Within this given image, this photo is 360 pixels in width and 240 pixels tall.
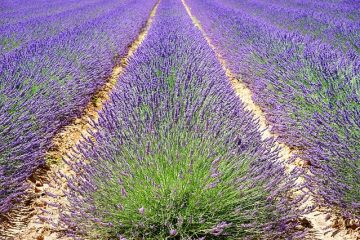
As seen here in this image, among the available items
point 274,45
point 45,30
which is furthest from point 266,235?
point 45,30

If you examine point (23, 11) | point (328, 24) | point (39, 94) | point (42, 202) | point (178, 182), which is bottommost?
point (328, 24)

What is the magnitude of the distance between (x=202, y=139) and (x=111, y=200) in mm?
694

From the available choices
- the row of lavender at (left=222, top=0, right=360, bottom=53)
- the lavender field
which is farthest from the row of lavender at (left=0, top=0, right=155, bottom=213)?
the row of lavender at (left=222, top=0, right=360, bottom=53)

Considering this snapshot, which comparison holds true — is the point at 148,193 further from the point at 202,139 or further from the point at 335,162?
the point at 335,162

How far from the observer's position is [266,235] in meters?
1.61

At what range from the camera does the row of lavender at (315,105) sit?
2.20 metres

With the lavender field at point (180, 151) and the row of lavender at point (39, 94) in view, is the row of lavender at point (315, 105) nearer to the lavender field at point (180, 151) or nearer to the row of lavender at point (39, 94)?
the lavender field at point (180, 151)

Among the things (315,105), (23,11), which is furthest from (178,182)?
(23,11)

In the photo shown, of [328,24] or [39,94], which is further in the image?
[328,24]

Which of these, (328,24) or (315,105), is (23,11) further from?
(315,105)

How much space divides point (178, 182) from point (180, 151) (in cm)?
29

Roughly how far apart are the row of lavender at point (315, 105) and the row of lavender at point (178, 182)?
0.50 meters

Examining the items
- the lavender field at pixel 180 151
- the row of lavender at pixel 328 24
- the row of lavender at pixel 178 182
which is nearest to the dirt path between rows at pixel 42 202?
the lavender field at pixel 180 151

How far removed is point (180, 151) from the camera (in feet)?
6.59
